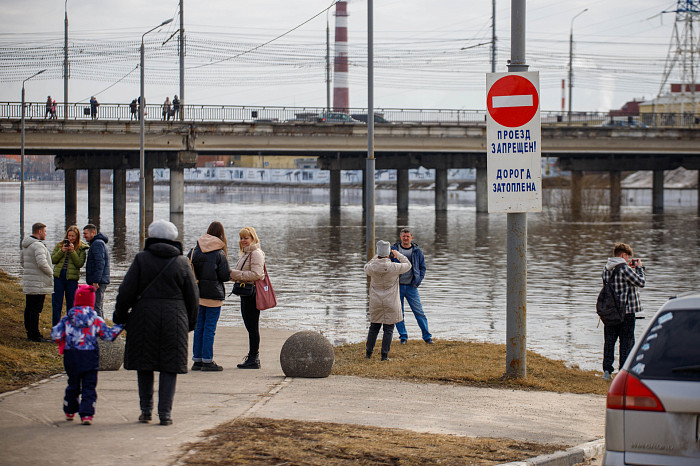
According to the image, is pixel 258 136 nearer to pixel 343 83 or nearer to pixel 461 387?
pixel 461 387

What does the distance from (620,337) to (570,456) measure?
4677 millimetres

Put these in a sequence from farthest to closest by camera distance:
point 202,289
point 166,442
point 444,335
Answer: point 444,335, point 202,289, point 166,442

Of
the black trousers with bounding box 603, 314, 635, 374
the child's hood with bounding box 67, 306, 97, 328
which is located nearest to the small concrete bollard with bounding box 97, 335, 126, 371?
the child's hood with bounding box 67, 306, 97, 328

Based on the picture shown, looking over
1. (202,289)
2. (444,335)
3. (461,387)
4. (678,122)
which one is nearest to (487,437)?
(461,387)

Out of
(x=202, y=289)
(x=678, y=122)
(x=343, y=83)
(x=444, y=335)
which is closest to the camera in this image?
(x=202, y=289)

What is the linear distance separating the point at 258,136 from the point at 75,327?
5229 centimetres

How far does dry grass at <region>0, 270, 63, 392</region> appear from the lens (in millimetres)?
10242

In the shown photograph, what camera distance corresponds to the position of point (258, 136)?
59.6m

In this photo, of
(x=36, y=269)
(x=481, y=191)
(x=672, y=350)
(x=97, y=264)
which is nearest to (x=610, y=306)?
(x=672, y=350)

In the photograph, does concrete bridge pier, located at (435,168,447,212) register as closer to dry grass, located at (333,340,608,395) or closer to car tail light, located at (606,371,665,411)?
dry grass, located at (333,340,608,395)

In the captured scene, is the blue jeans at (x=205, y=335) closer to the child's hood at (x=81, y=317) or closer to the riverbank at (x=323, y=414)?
the riverbank at (x=323, y=414)

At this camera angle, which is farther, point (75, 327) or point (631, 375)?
point (75, 327)

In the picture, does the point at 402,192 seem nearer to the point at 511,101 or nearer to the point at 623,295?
the point at 623,295

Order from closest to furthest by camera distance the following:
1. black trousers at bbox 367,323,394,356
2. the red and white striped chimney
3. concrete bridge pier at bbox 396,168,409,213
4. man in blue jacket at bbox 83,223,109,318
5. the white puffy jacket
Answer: black trousers at bbox 367,323,394,356 → the white puffy jacket → man in blue jacket at bbox 83,223,109,318 → concrete bridge pier at bbox 396,168,409,213 → the red and white striped chimney
